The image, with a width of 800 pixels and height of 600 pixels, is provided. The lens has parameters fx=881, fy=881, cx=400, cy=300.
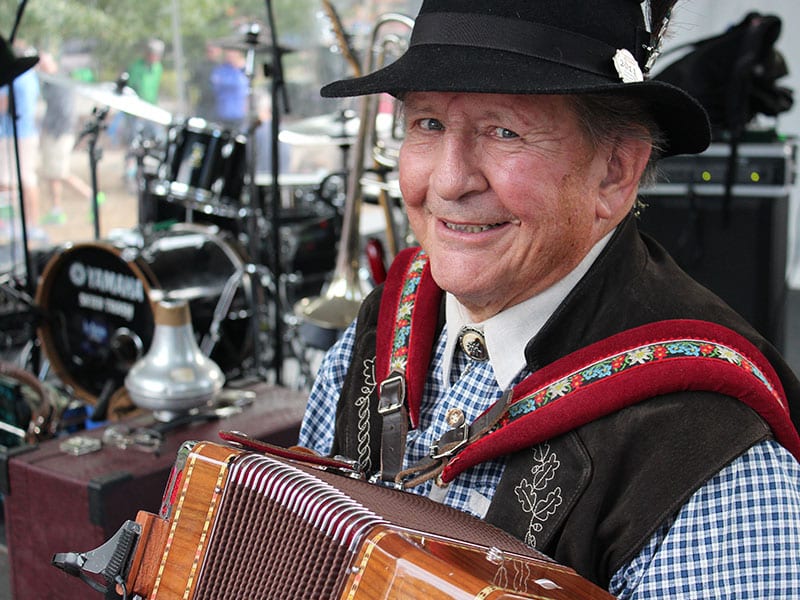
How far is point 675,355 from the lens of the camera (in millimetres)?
1178

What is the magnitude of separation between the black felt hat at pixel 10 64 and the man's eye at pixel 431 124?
250cm

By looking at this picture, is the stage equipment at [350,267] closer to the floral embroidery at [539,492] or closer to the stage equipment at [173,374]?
the stage equipment at [173,374]

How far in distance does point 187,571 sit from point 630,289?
2.43 feet

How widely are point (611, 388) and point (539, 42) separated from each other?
474 mm

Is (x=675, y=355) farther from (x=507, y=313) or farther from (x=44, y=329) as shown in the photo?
(x=44, y=329)

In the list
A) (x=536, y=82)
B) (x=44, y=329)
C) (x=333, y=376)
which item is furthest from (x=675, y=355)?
(x=44, y=329)

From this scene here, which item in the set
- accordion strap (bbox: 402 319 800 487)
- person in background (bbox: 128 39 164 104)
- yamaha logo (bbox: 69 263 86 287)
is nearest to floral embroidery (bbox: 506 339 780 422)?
accordion strap (bbox: 402 319 800 487)

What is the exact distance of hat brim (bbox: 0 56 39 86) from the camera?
128 inches

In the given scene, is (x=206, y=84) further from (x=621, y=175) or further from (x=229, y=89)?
(x=621, y=175)

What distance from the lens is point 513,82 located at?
114cm

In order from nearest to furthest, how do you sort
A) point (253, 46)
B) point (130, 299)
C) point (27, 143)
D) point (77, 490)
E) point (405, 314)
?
point (405, 314), point (77, 490), point (130, 299), point (253, 46), point (27, 143)

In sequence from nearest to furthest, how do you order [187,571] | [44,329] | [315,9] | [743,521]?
[743,521], [187,571], [44,329], [315,9]

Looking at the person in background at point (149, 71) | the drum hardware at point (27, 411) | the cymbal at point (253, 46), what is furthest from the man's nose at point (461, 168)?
the person in background at point (149, 71)

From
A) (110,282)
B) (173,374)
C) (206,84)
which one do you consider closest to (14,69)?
(110,282)
